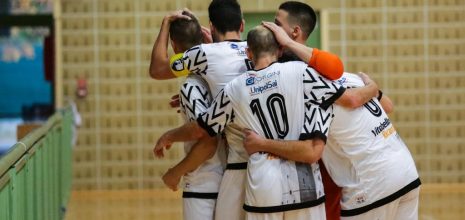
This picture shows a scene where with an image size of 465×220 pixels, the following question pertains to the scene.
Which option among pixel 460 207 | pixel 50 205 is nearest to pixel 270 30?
pixel 50 205

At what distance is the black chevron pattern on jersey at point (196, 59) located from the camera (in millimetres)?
3928

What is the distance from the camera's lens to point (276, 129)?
147 inches

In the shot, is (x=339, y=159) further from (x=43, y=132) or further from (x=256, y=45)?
(x=43, y=132)

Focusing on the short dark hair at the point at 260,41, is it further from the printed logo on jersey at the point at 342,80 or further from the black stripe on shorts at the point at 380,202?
the black stripe on shorts at the point at 380,202

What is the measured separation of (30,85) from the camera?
42.0 feet

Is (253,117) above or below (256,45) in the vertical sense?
below

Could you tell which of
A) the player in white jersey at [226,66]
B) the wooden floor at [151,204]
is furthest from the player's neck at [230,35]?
the wooden floor at [151,204]

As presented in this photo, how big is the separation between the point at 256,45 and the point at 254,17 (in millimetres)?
7229

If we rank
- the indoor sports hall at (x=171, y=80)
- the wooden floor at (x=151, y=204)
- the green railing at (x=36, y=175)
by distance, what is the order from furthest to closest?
the indoor sports hall at (x=171, y=80), the wooden floor at (x=151, y=204), the green railing at (x=36, y=175)

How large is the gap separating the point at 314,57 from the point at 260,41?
244mm

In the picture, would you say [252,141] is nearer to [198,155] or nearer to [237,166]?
[237,166]

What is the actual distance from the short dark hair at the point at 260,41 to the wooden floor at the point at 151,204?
5.27 metres

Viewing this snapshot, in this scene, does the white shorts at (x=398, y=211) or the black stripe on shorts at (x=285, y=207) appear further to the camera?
the white shorts at (x=398, y=211)

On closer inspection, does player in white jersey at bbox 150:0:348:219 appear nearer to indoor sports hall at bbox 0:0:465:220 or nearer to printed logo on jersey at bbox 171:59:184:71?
printed logo on jersey at bbox 171:59:184:71
